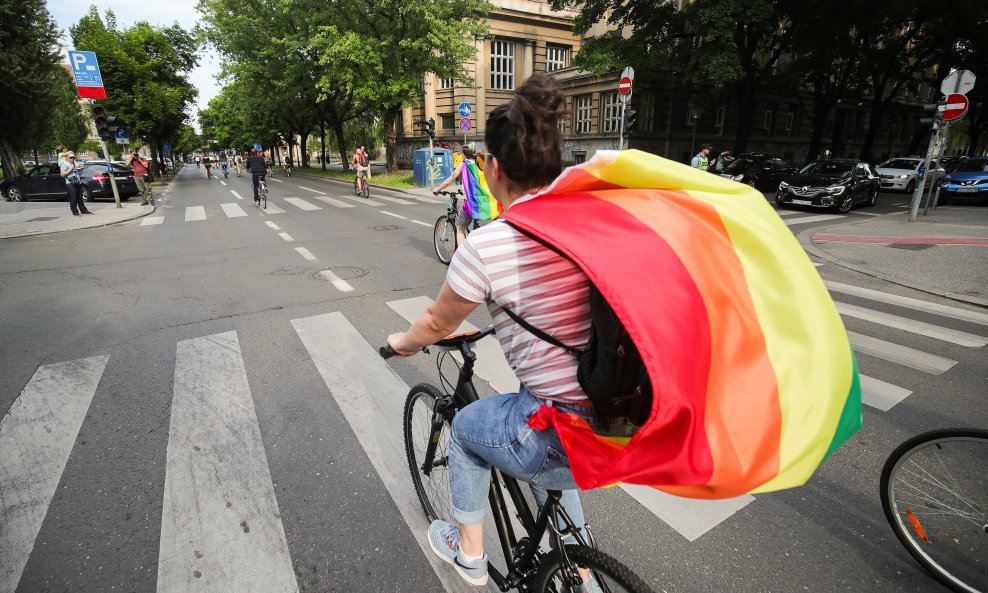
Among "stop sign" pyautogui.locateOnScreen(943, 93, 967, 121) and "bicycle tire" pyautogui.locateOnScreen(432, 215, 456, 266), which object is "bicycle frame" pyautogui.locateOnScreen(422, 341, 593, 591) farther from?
"stop sign" pyautogui.locateOnScreen(943, 93, 967, 121)

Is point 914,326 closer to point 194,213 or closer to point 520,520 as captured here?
point 520,520

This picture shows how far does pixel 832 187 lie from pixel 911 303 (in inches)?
420

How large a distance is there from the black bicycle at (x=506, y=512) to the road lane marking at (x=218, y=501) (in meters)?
0.76

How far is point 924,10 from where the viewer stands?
2302 centimetres

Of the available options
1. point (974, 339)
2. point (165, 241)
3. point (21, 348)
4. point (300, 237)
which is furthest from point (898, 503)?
point (165, 241)

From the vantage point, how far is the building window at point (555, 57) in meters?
39.1

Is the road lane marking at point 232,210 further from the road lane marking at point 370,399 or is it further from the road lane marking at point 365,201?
the road lane marking at point 370,399

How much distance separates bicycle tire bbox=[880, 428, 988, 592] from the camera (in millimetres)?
2006

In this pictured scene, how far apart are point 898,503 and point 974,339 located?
13.6 ft

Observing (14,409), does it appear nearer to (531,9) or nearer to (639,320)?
(639,320)

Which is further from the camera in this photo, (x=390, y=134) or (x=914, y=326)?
(x=390, y=134)

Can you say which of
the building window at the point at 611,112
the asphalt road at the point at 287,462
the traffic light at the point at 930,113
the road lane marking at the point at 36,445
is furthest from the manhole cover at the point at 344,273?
the building window at the point at 611,112

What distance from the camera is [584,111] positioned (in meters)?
32.0

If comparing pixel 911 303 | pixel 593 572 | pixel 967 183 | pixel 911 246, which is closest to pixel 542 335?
pixel 593 572
